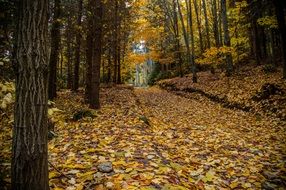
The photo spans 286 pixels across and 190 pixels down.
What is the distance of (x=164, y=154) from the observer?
5609mm

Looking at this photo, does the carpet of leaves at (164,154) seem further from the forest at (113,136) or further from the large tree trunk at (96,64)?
the large tree trunk at (96,64)

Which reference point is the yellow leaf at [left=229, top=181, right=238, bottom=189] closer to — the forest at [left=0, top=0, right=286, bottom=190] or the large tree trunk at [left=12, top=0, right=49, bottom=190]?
the forest at [left=0, top=0, right=286, bottom=190]

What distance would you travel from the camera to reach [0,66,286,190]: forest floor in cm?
418

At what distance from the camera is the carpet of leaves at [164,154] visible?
420cm

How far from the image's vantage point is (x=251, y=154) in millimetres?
6379

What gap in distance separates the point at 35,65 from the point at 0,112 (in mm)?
1636

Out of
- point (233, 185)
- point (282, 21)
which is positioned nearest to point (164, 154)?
point (233, 185)

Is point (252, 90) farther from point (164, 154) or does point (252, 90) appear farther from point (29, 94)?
point (29, 94)

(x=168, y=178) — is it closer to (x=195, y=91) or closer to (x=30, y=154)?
(x=30, y=154)

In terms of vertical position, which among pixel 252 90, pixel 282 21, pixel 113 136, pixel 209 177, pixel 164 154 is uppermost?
pixel 282 21

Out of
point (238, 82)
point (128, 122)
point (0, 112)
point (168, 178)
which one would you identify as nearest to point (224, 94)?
point (238, 82)

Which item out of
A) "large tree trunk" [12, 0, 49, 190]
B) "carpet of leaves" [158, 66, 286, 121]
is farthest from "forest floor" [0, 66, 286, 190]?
"carpet of leaves" [158, 66, 286, 121]

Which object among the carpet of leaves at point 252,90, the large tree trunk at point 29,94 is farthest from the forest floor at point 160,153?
the carpet of leaves at point 252,90

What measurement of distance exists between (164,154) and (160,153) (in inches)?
3.3
